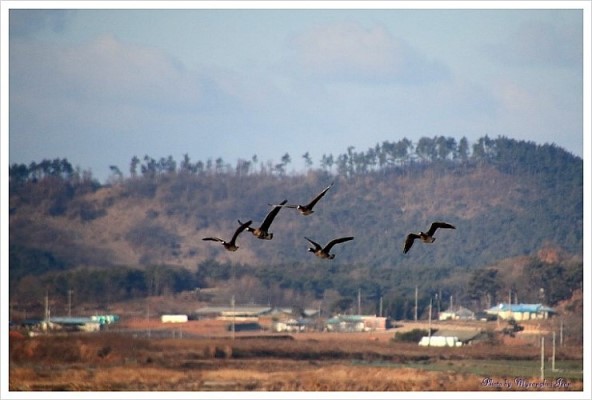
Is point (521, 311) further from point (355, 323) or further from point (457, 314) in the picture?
point (355, 323)

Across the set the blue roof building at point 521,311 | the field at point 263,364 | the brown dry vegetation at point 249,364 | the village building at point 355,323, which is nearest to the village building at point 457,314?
the blue roof building at point 521,311

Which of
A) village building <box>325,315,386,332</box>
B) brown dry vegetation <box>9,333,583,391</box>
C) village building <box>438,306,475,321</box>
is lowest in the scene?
brown dry vegetation <box>9,333,583,391</box>

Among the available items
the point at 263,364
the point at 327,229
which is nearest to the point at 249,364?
the point at 263,364

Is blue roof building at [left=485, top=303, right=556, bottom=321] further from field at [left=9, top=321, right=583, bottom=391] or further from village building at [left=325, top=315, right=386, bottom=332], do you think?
village building at [left=325, top=315, right=386, bottom=332]

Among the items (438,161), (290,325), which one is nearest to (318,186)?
(438,161)

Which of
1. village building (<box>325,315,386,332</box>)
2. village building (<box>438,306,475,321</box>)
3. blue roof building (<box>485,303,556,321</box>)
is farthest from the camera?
village building (<box>438,306,475,321</box>)

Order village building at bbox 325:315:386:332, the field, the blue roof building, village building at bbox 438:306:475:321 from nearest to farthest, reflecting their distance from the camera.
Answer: the field
village building at bbox 325:315:386:332
the blue roof building
village building at bbox 438:306:475:321

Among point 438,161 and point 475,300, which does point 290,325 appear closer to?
point 475,300

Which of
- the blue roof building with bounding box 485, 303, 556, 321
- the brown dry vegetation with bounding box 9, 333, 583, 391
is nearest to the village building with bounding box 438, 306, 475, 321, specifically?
the blue roof building with bounding box 485, 303, 556, 321
